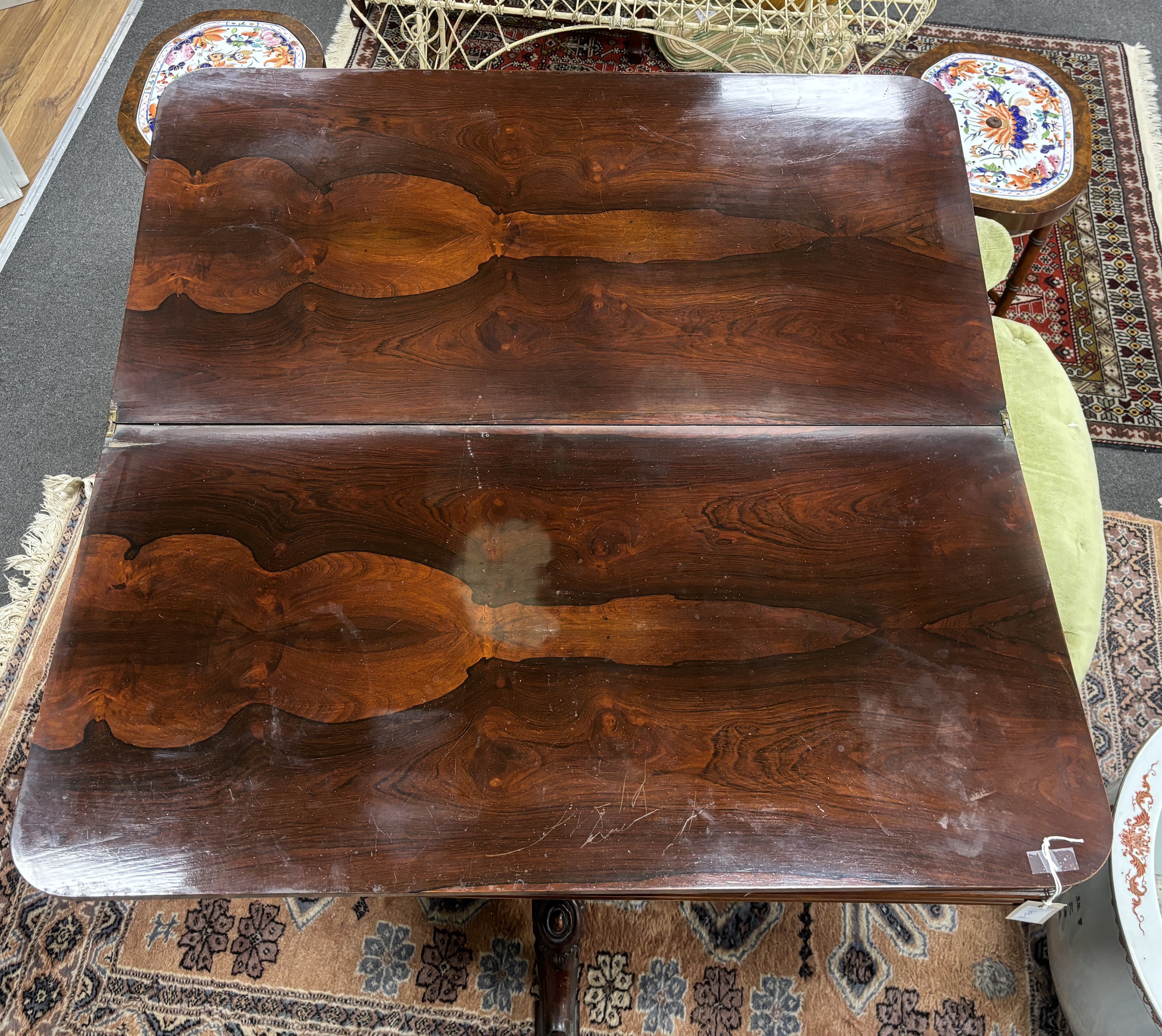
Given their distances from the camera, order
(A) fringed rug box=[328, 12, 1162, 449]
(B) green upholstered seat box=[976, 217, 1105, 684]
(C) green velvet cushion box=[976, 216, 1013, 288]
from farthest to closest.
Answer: (A) fringed rug box=[328, 12, 1162, 449] < (C) green velvet cushion box=[976, 216, 1013, 288] < (B) green upholstered seat box=[976, 217, 1105, 684]

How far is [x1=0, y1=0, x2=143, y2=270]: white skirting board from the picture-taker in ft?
6.16

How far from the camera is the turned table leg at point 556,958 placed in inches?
43.5

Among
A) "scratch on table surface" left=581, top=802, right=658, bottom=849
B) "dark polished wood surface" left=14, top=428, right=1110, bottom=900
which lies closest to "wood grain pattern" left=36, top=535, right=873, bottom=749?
"dark polished wood surface" left=14, top=428, right=1110, bottom=900

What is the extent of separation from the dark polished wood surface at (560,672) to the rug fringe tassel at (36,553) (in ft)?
2.55

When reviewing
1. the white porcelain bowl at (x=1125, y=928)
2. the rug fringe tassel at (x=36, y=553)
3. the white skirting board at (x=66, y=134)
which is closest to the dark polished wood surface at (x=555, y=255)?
the white porcelain bowl at (x=1125, y=928)

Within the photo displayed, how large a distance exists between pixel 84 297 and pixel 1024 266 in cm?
187

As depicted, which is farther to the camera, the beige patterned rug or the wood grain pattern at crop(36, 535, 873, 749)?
the beige patterned rug

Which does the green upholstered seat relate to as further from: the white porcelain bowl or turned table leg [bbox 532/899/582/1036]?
turned table leg [bbox 532/899/582/1036]

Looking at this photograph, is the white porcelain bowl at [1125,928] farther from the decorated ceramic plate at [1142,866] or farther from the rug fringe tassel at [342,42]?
the rug fringe tassel at [342,42]

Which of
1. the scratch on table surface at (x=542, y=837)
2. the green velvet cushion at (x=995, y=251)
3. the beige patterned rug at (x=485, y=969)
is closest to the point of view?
the scratch on table surface at (x=542, y=837)

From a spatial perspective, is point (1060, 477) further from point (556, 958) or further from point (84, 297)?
point (84, 297)

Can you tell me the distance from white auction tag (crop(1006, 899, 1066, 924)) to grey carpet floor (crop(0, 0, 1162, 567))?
101 centimetres

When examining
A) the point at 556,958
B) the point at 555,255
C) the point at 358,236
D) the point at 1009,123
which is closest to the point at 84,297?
the point at 358,236

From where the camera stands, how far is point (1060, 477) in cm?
114
